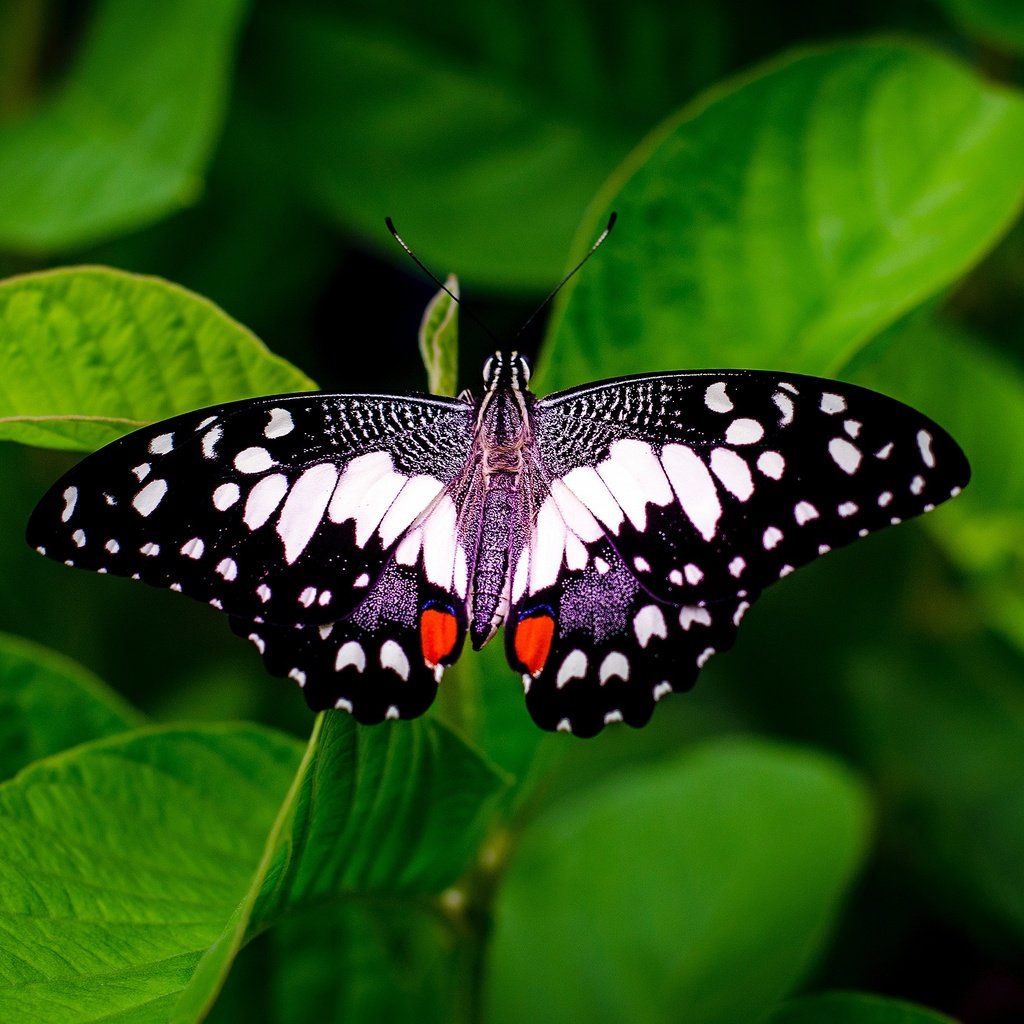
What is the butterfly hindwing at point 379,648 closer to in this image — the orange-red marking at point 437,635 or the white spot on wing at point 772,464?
the orange-red marking at point 437,635

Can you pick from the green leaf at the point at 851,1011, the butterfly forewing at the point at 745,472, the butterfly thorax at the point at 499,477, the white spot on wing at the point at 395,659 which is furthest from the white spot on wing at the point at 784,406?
the green leaf at the point at 851,1011

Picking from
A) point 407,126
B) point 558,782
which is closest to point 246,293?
point 407,126

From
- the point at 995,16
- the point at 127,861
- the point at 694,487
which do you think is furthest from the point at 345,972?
the point at 995,16

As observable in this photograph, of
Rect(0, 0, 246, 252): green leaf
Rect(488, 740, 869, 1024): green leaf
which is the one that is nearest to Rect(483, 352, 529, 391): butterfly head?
Rect(0, 0, 246, 252): green leaf

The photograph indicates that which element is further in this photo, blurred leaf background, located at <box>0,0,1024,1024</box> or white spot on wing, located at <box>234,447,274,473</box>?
white spot on wing, located at <box>234,447,274,473</box>

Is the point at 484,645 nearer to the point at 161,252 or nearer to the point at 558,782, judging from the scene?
the point at 558,782

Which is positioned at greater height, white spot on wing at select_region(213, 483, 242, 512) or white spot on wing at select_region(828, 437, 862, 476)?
white spot on wing at select_region(828, 437, 862, 476)

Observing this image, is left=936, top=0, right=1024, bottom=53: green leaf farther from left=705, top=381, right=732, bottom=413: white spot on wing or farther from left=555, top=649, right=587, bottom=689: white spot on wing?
left=555, top=649, right=587, bottom=689: white spot on wing
